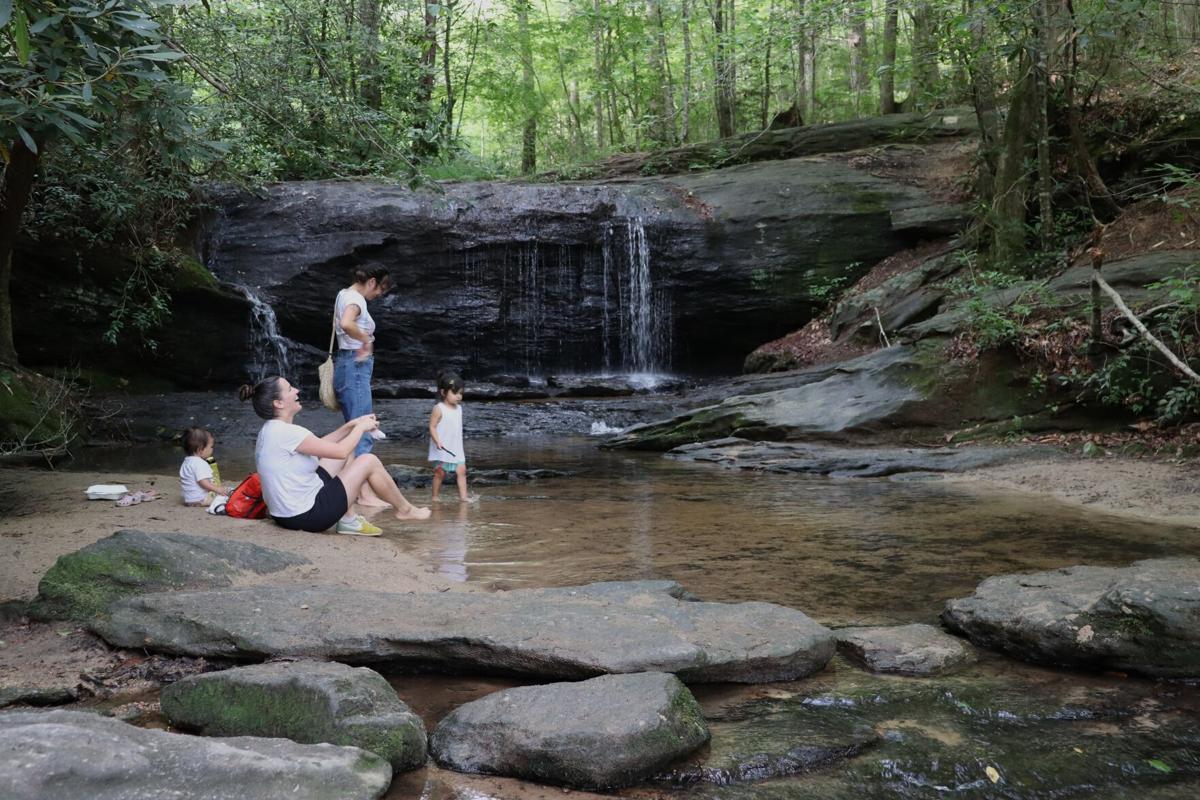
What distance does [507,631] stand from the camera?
3.69 meters

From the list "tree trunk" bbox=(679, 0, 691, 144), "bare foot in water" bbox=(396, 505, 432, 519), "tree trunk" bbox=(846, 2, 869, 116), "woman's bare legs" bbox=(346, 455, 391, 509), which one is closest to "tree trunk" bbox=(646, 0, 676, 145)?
"tree trunk" bbox=(679, 0, 691, 144)

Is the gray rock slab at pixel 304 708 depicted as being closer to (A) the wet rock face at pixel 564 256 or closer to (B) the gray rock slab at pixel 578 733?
(B) the gray rock slab at pixel 578 733

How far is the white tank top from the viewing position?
24.8 ft

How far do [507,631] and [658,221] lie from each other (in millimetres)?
13853

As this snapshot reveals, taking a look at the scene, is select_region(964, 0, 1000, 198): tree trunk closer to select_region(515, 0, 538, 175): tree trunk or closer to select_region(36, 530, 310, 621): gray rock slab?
select_region(515, 0, 538, 175): tree trunk

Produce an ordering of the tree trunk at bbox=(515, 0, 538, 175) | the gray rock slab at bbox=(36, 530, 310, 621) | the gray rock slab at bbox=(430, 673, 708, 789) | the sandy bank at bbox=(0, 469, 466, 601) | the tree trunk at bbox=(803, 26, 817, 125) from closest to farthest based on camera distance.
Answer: the gray rock slab at bbox=(430, 673, 708, 789), the gray rock slab at bbox=(36, 530, 310, 621), the sandy bank at bbox=(0, 469, 466, 601), the tree trunk at bbox=(803, 26, 817, 125), the tree trunk at bbox=(515, 0, 538, 175)

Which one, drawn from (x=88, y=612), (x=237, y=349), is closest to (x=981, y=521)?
(x=88, y=612)

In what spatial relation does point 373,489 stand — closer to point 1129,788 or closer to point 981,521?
point 981,521

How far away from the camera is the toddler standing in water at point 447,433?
24.8 ft

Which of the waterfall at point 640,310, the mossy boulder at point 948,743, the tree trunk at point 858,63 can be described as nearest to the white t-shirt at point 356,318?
the mossy boulder at point 948,743

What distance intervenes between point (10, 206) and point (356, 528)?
6577 millimetres

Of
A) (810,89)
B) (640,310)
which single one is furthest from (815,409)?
(810,89)

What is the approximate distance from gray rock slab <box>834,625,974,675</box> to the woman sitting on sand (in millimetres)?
3177

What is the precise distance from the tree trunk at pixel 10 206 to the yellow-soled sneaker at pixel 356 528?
524 cm
